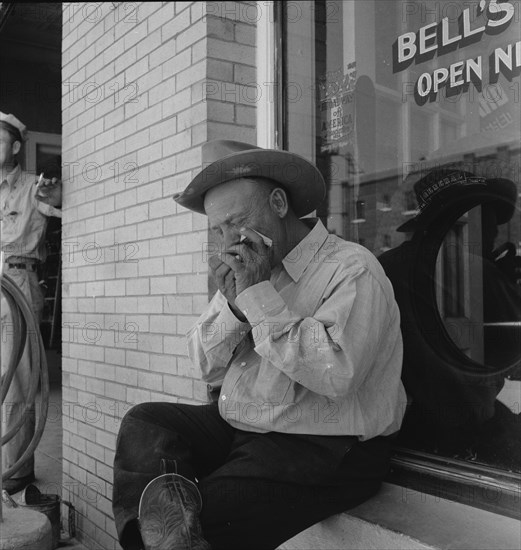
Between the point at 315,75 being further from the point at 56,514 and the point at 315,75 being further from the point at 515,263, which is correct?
the point at 56,514

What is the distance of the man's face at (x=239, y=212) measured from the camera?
2.04 meters

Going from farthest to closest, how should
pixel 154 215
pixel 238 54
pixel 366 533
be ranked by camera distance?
pixel 154 215
pixel 238 54
pixel 366 533

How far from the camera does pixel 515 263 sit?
2.22 metres

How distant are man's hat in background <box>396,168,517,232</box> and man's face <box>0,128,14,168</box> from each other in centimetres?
305

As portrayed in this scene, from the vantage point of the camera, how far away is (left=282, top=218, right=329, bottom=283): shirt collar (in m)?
2.09

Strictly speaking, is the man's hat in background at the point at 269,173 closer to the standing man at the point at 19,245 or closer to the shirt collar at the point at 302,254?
the shirt collar at the point at 302,254

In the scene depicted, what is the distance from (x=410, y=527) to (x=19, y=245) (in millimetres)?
3367

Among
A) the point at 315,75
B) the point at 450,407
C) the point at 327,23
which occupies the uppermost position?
the point at 327,23

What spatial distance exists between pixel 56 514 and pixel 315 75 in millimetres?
2807

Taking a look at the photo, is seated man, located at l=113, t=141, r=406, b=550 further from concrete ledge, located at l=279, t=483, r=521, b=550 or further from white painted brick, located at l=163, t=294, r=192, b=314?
white painted brick, located at l=163, t=294, r=192, b=314

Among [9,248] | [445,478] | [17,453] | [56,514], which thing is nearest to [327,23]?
[445,478]

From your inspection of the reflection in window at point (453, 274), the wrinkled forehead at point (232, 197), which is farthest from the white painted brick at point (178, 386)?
the reflection in window at point (453, 274)

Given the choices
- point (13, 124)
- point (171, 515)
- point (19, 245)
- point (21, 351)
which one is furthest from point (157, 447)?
point (13, 124)

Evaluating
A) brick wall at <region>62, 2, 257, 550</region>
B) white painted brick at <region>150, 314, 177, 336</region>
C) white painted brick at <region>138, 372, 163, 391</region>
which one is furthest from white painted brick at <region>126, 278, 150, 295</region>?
white painted brick at <region>138, 372, 163, 391</region>
